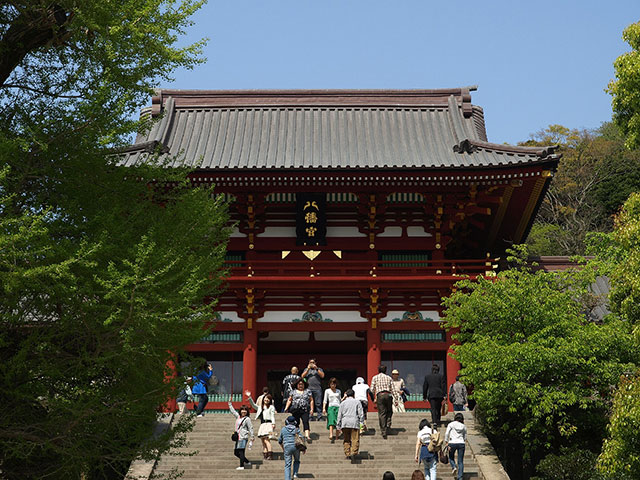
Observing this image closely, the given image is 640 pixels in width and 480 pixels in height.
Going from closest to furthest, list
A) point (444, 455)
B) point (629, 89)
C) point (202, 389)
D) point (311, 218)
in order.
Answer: point (629, 89), point (444, 455), point (202, 389), point (311, 218)

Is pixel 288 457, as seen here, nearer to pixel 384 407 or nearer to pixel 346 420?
pixel 346 420

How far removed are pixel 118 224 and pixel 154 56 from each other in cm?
284

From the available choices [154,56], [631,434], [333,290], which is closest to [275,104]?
[333,290]

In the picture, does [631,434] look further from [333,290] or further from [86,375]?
[333,290]

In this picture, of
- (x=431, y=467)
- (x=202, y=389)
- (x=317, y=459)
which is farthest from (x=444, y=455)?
(x=202, y=389)

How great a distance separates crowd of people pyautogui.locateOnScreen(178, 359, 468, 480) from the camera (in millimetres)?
16391

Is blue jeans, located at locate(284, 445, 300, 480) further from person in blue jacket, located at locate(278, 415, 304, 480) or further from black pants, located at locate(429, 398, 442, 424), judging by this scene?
black pants, located at locate(429, 398, 442, 424)

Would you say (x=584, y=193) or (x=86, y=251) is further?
(x=584, y=193)

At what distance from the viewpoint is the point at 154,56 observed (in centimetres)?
1286

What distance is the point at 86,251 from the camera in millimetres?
10695

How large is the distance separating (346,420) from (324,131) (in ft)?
45.0

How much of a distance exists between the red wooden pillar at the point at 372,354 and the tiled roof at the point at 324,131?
490 centimetres

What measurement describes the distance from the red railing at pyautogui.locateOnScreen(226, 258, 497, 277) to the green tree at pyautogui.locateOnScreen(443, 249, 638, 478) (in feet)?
15.7

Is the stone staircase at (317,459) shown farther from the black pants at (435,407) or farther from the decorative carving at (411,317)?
the decorative carving at (411,317)
